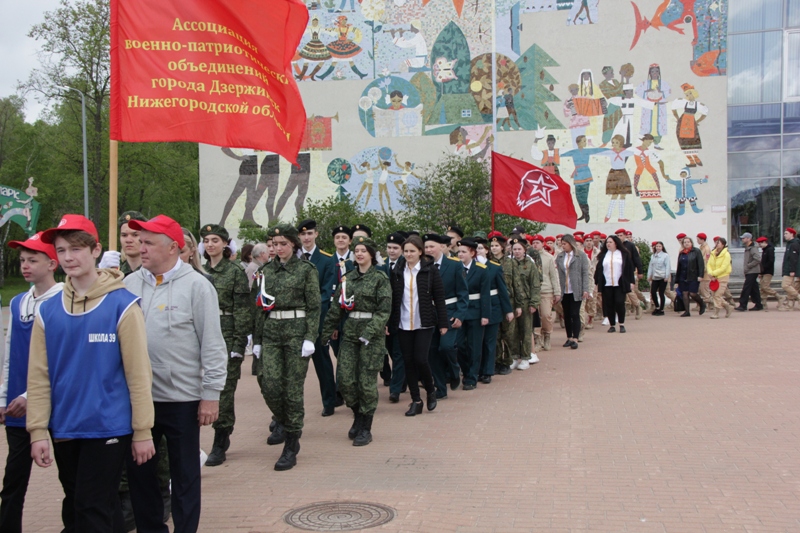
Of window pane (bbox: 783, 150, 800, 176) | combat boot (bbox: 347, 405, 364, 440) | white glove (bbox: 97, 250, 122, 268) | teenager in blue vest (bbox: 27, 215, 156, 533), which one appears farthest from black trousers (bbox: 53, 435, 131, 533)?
window pane (bbox: 783, 150, 800, 176)

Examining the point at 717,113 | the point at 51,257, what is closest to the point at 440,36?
the point at 717,113

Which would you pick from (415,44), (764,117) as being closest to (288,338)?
A: (415,44)

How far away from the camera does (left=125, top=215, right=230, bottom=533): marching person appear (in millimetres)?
4465

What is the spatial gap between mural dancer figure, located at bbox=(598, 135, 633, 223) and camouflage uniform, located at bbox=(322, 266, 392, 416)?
25.1 metres

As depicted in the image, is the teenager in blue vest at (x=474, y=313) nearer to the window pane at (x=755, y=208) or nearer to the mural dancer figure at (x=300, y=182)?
the mural dancer figure at (x=300, y=182)

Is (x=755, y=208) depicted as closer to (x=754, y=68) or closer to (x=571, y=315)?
(x=754, y=68)

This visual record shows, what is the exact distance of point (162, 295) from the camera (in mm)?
4527

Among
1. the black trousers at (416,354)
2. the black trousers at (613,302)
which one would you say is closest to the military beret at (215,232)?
the black trousers at (416,354)

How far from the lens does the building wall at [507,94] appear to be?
31.0 meters

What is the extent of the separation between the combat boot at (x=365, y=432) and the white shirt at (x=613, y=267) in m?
9.81

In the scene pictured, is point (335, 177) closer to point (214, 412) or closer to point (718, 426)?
point (718, 426)

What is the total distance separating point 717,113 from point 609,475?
92.2 feet

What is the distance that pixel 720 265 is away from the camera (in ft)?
62.6

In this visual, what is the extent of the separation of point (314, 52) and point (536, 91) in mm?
9846
